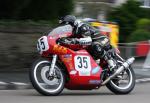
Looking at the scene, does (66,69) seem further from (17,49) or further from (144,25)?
(144,25)

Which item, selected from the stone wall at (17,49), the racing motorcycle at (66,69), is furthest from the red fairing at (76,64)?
the stone wall at (17,49)

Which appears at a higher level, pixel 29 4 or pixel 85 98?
pixel 29 4

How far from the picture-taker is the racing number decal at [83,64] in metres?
11.0

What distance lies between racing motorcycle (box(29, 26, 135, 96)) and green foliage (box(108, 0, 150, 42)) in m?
13.5

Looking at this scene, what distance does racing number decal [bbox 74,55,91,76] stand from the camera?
10984mm

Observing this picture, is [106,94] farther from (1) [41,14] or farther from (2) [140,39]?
(2) [140,39]

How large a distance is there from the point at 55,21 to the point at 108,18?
32.5 ft

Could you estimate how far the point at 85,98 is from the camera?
10.6 meters

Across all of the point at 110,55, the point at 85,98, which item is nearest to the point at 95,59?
the point at 110,55

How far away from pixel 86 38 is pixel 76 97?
116cm

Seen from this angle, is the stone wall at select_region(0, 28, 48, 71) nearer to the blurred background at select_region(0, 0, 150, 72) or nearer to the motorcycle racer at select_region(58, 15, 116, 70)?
the blurred background at select_region(0, 0, 150, 72)

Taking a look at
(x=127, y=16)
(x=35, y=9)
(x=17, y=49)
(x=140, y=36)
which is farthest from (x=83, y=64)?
(x=127, y=16)

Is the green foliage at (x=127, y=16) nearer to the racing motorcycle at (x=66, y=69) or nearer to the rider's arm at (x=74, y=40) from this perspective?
the racing motorcycle at (x=66, y=69)


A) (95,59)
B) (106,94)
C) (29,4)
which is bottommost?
(106,94)
